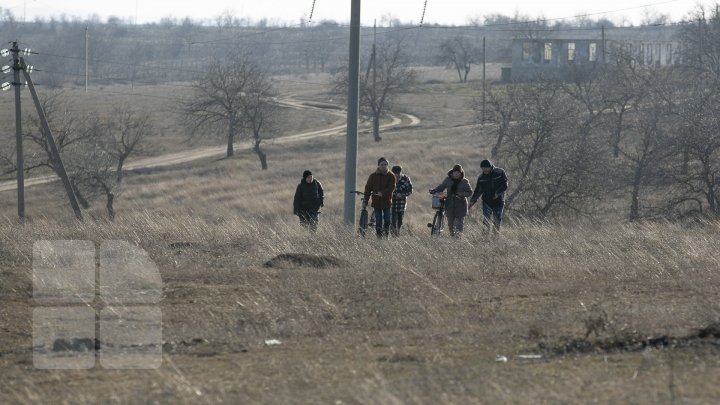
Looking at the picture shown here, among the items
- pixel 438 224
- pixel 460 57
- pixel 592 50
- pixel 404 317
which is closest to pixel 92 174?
pixel 438 224

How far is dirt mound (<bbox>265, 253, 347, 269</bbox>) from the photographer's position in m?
11.2

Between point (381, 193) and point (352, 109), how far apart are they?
1.60m

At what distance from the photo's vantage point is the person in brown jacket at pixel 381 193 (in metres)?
14.7

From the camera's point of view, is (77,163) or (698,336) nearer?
(698,336)

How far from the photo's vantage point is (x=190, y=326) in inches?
320

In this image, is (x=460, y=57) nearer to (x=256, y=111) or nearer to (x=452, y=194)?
(x=256, y=111)

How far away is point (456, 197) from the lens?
583 inches

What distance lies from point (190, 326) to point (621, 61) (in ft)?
134

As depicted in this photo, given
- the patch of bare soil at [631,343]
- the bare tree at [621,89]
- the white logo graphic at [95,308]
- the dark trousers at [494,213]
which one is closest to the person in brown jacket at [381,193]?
the dark trousers at [494,213]

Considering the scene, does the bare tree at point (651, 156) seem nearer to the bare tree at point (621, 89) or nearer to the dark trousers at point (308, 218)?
the bare tree at point (621, 89)

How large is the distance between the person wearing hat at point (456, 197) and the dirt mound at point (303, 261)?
3.69 m

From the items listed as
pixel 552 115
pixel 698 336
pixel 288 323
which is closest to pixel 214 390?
pixel 288 323

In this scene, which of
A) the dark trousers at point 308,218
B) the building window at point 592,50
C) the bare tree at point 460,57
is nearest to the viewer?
the dark trousers at point 308,218

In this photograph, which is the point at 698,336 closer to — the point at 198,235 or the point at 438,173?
the point at 198,235
